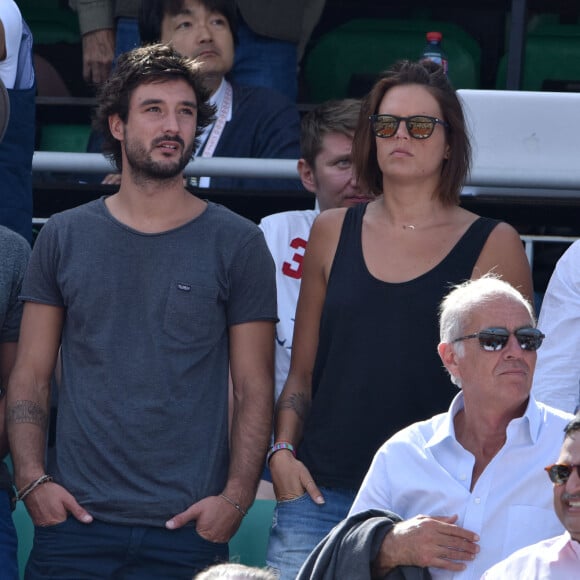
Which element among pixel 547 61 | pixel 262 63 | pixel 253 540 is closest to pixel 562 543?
pixel 253 540

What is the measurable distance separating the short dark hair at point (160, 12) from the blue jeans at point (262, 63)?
37cm

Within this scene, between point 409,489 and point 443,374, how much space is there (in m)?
0.48

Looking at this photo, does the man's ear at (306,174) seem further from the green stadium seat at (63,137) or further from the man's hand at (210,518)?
the green stadium seat at (63,137)

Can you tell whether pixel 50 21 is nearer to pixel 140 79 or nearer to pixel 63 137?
pixel 63 137

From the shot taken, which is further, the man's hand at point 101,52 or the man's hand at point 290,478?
the man's hand at point 101,52

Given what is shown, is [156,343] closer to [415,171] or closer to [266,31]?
[415,171]

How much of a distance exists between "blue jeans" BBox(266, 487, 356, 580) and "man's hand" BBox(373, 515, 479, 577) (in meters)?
0.50

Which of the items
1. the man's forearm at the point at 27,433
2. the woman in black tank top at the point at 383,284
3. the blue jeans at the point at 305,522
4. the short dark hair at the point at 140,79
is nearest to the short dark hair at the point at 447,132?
the woman in black tank top at the point at 383,284

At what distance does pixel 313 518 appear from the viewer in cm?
374

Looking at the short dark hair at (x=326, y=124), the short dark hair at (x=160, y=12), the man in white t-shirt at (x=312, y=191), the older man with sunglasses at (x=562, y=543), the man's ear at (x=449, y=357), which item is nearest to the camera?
the older man with sunglasses at (x=562, y=543)

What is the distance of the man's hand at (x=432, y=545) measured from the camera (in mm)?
3207

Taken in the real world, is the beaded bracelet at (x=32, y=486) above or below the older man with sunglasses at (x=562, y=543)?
below

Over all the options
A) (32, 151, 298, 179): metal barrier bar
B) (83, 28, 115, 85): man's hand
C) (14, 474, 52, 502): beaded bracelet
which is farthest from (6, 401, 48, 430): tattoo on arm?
(83, 28, 115, 85): man's hand

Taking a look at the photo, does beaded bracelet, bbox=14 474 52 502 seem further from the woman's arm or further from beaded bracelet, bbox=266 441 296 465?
the woman's arm
